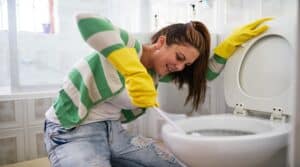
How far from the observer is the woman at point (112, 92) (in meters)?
0.68

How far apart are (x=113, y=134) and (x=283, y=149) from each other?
0.49 m

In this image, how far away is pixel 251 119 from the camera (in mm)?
933

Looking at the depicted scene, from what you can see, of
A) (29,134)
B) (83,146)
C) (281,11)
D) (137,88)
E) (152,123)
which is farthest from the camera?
(152,123)

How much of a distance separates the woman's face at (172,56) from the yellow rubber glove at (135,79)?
0.20m

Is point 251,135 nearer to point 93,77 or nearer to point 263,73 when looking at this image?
point 263,73

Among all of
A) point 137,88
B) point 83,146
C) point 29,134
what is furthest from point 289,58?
point 29,134

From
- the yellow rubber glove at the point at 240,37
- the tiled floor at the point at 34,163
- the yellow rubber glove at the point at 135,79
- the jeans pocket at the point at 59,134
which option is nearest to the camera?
the yellow rubber glove at the point at 135,79

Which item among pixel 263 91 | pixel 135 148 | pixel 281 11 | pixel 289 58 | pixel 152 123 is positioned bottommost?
pixel 152 123

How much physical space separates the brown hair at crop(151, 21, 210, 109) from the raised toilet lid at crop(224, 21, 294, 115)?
129 millimetres

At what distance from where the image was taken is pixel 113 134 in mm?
837

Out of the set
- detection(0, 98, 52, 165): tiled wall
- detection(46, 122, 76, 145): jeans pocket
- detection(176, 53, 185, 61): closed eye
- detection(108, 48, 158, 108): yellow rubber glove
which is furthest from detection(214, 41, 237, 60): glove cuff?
detection(0, 98, 52, 165): tiled wall

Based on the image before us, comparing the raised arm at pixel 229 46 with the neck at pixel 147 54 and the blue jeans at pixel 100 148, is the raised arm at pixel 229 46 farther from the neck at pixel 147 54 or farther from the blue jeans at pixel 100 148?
the blue jeans at pixel 100 148

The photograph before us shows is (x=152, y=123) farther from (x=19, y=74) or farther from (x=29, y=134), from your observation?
(x=19, y=74)

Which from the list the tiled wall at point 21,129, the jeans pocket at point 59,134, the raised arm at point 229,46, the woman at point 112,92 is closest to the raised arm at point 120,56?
the woman at point 112,92
